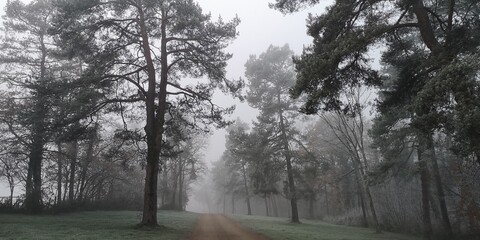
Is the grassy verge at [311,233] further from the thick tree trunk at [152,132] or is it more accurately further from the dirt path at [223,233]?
the thick tree trunk at [152,132]

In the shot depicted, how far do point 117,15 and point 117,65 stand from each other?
2834 millimetres

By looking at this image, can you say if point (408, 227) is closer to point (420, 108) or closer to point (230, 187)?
point (420, 108)

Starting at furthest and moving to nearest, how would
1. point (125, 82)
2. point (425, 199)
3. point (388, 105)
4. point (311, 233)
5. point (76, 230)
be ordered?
point (425, 199) < point (125, 82) < point (311, 233) < point (76, 230) < point (388, 105)

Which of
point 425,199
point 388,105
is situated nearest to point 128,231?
point 388,105

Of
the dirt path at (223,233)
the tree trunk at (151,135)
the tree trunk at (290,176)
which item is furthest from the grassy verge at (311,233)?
the tree trunk at (151,135)

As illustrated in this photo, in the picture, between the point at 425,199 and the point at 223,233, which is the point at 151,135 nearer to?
the point at 223,233

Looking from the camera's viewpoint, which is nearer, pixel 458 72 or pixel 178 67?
pixel 458 72

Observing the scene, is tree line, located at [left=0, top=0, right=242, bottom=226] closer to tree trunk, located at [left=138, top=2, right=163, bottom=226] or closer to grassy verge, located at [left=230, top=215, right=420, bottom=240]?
tree trunk, located at [left=138, top=2, right=163, bottom=226]

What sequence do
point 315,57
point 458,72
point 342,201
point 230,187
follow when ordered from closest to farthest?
point 458,72 < point 315,57 < point 342,201 < point 230,187

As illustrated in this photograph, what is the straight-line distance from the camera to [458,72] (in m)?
7.51

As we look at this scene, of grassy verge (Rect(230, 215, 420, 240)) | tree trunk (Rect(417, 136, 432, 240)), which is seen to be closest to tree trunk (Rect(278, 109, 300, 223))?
grassy verge (Rect(230, 215, 420, 240))

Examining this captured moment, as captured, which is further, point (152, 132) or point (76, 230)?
point (152, 132)

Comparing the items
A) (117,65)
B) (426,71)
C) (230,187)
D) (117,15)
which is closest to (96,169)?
(117,65)

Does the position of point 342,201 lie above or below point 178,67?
below
